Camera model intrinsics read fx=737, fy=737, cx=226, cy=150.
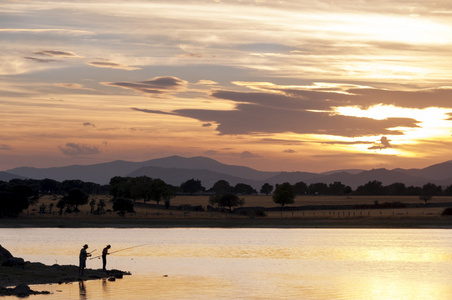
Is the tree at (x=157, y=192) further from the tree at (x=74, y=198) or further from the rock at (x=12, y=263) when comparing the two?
the rock at (x=12, y=263)

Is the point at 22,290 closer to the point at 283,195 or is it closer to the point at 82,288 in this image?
the point at 82,288

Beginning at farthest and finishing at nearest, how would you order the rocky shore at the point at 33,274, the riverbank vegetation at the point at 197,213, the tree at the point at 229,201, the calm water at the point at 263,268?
the tree at the point at 229,201
the riverbank vegetation at the point at 197,213
the rocky shore at the point at 33,274
the calm water at the point at 263,268

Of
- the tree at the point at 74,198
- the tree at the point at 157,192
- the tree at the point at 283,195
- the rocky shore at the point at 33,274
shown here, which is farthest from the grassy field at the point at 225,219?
the rocky shore at the point at 33,274

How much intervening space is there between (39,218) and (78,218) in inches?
305

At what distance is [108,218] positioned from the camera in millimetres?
146625

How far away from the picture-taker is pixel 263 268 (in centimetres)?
5866

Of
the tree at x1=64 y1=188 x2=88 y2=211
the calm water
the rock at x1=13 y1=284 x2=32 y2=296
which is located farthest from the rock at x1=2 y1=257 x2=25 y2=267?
the tree at x1=64 y1=188 x2=88 y2=211

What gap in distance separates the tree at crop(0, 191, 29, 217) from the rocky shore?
91812 mm

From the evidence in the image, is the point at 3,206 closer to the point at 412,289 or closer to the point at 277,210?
the point at 277,210

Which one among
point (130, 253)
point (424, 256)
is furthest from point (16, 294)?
point (424, 256)

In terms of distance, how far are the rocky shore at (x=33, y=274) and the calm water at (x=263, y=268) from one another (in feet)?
5.11

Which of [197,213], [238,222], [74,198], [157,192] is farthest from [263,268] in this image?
[157,192]

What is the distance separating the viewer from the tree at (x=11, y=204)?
140875 millimetres

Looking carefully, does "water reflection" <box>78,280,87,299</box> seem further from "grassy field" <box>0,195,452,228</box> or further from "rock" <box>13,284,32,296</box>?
"grassy field" <box>0,195,452,228</box>
